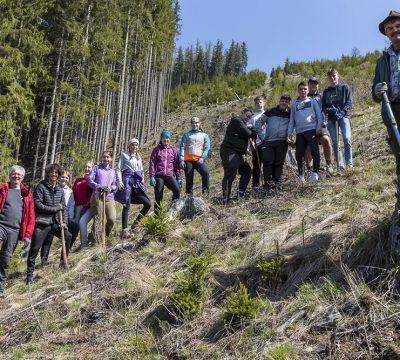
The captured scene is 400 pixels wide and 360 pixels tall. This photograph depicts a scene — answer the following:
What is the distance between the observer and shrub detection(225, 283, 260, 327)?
383cm

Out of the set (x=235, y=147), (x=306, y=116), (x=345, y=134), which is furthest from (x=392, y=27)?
(x=235, y=147)

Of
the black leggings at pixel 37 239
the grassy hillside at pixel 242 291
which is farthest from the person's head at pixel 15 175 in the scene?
the grassy hillside at pixel 242 291

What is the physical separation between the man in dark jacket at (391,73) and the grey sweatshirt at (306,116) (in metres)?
3.38

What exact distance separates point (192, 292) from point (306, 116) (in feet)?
14.0

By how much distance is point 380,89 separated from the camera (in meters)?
3.79

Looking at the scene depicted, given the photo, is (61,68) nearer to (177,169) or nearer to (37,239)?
(177,169)

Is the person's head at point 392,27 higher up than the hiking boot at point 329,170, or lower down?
higher up

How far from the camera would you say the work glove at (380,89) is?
378 cm

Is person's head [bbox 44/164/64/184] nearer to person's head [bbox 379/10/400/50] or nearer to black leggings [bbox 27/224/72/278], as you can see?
black leggings [bbox 27/224/72/278]

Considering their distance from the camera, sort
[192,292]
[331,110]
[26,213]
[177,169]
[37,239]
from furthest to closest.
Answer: [177,169] → [331,110] → [37,239] → [26,213] → [192,292]

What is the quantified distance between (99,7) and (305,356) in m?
18.9

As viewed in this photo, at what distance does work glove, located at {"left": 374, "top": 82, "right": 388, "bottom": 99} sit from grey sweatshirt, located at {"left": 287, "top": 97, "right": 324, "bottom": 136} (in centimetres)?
358

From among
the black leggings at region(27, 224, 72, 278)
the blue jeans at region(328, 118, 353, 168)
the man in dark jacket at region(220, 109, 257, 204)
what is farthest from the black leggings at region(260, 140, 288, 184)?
the black leggings at region(27, 224, 72, 278)

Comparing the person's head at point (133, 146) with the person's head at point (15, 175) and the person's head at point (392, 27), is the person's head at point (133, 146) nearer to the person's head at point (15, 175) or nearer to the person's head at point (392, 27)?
the person's head at point (15, 175)
